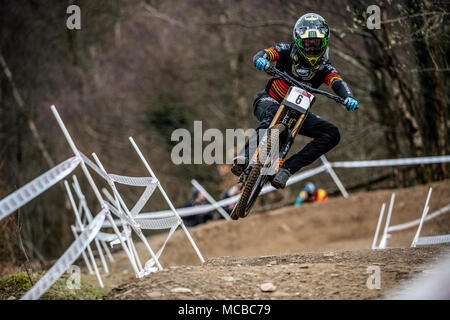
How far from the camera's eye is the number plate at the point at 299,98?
264 inches

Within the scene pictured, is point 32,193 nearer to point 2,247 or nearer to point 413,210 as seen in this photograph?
point 2,247

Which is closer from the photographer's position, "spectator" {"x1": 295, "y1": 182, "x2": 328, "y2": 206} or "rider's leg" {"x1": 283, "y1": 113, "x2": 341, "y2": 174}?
"rider's leg" {"x1": 283, "y1": 113, "x2": 341, "y2": 174}

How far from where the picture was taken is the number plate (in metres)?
6.71

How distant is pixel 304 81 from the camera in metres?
7.18

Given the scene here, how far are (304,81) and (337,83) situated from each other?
0.46 metres

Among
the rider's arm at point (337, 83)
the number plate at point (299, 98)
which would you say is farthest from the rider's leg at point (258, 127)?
the rider's arm at point (337, 83)

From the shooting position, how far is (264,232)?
1440 centimetres

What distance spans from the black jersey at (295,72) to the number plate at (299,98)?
411mm

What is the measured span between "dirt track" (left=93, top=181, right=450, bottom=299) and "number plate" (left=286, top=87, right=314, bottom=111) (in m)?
1.90

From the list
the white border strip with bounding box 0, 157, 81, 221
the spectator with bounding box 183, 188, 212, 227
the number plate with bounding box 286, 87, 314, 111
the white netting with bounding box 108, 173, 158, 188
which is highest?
the number plate with bounding box 286, 87, 314, 111

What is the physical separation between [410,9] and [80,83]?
57.7 ft

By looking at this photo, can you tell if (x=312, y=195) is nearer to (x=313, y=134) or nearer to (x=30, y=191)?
(x=313, y=134)

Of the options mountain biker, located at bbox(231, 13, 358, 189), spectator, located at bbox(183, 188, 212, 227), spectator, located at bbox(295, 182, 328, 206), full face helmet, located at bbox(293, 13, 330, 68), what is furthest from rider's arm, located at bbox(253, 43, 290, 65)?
spectator, located at bbox(295, 182, 328, 206)

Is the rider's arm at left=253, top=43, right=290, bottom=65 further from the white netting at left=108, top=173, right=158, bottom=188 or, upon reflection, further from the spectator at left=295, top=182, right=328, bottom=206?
the spectator at left=295, top=182, right=328, bottom=206
